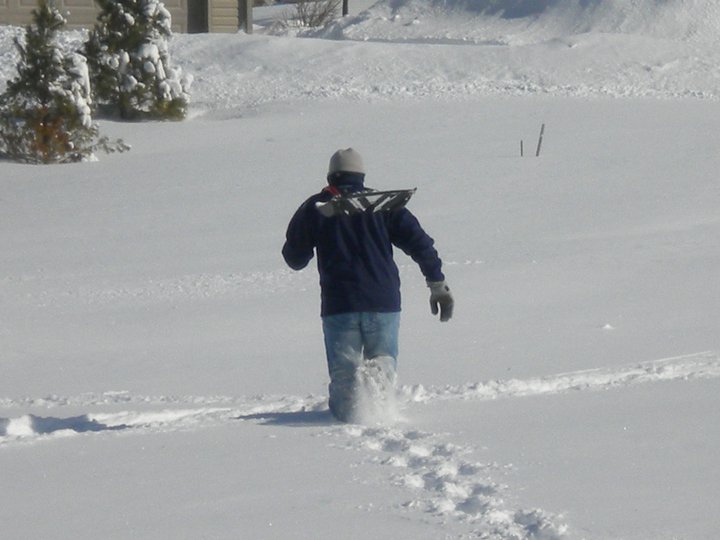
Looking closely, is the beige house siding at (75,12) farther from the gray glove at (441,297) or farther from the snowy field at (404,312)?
the gray glove at (441,297)

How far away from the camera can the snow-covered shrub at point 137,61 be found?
23375mm

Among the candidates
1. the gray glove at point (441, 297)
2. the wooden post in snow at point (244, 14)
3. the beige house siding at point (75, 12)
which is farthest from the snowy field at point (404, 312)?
the wooden post in snow at point (244, 14)

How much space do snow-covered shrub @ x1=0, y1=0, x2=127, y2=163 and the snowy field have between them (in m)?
0.66

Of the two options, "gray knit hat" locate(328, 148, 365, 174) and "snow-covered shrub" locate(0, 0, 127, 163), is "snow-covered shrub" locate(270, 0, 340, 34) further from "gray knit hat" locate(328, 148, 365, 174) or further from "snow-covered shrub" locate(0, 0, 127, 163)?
A: "gray knit hat" locate(328, 148, 365, 174)

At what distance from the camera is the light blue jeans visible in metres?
6.18

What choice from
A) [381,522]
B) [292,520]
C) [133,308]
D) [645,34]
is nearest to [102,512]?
[292,520]

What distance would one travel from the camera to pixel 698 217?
47.4ft

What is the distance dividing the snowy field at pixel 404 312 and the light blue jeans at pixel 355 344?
23 cm

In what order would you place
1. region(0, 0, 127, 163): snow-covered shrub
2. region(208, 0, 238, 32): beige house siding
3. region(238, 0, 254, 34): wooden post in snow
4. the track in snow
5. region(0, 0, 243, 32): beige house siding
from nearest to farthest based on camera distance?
the track in snow → region(0, 0, 127, 163): snow-covered shrub → region(0, 0, 243, 32): beige house siding → region(208, 0, 238, 32): beige house siding → region(238, 0, 254, 34): wooden post in snow

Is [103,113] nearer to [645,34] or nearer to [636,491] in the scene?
[645,34]

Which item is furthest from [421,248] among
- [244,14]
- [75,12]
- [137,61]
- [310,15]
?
[310,15]

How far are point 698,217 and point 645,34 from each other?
15.5m

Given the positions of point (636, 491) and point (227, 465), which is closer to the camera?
point (636, 491)

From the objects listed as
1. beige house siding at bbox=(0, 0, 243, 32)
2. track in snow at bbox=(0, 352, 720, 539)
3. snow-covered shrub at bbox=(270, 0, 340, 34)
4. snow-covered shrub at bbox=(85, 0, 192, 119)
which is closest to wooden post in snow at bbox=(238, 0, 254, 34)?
beige house siding at bbox=(0, 0, 243, 32)
